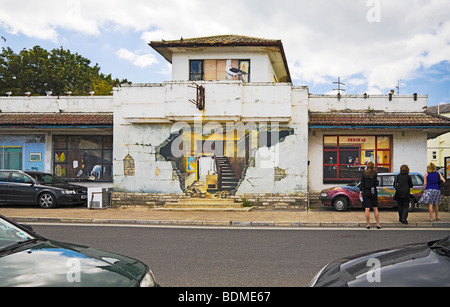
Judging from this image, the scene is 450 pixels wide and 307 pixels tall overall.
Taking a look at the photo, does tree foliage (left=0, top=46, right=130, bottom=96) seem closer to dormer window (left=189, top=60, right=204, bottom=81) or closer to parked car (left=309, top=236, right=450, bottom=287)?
dormer window (left=189, top=60, right=204, bottom=81)

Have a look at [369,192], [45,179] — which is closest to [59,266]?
[369,192]

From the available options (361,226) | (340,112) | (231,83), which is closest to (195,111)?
(231,83)

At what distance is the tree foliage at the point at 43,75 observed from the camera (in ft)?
131

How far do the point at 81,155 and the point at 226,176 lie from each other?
25.2 feet

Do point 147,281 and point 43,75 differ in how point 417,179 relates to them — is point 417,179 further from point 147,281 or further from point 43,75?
point 43,75

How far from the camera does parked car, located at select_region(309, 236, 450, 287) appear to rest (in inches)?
128

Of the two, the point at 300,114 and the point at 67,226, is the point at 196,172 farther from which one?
the point at 67,226

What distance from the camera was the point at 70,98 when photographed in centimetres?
2131

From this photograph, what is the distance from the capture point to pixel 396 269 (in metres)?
3.51

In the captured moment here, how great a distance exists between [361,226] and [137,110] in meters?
10.6

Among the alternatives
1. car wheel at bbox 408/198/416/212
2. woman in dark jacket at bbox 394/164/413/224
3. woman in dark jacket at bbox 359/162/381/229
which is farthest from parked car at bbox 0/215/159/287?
car wheel at bbox 408/198/416/212

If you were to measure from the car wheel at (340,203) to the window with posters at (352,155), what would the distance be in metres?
2.88

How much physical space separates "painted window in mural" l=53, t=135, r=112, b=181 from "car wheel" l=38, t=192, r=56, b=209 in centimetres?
309
